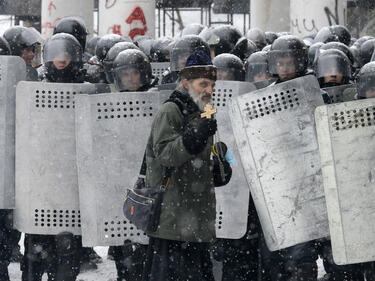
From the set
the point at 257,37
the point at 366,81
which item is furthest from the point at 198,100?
the point at 257,37

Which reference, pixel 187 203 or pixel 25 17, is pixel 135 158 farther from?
pixel 25 17

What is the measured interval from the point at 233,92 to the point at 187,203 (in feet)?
4.13

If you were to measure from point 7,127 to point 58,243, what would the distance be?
2.90 ft

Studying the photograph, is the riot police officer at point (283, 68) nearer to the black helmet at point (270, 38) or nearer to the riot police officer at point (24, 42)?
the riot police officer at point (24, 42)

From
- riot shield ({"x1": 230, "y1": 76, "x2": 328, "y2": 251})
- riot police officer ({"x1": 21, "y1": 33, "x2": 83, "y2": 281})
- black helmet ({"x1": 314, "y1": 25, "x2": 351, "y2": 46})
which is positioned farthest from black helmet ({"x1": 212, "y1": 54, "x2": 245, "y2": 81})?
black helmet ({"x1": 314, "y1": 25, "x2": 351, "y2": 46})

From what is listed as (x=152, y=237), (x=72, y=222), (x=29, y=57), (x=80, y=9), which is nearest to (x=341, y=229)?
(x=152, y=237)

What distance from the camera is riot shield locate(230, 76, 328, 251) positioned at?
15.7 ft

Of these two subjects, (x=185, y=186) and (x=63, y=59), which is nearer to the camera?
(x=185, y=186)

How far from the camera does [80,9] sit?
59.3 feet

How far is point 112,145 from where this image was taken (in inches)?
202

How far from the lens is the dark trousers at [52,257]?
5.52 m

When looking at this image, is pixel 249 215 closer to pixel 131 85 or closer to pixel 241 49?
pixel 131 85

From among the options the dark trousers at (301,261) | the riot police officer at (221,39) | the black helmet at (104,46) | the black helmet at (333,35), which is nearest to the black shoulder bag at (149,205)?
the dark trousers at (301,261)

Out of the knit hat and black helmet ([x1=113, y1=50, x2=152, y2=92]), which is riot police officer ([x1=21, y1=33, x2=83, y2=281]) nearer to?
black helmet ([x1=113, y1=50, x2=152, y2=92])
